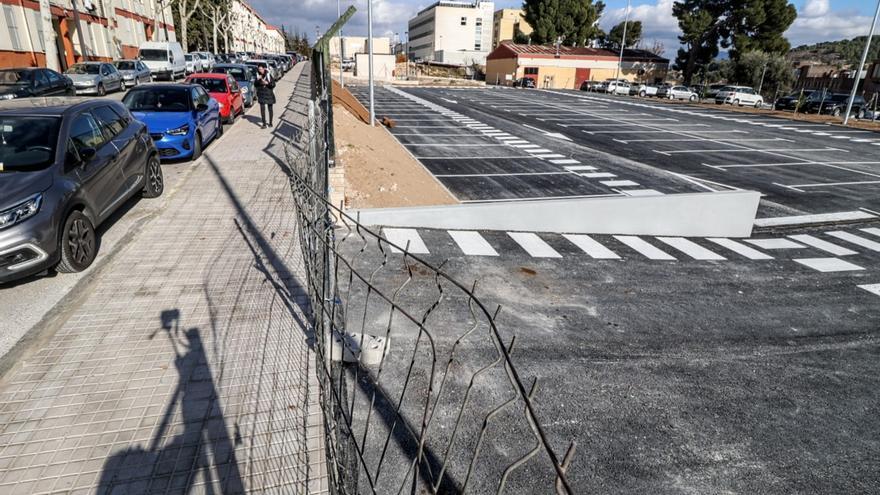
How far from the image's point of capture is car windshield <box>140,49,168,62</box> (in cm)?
3462

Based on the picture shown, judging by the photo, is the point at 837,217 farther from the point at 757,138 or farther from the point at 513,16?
the point at 513,16

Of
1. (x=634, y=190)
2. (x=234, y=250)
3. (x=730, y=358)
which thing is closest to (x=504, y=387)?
(x=730, y=358)

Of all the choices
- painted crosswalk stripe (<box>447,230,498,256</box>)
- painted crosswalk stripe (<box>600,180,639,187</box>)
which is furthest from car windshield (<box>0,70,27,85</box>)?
painted crosswalk stripe (<box>600,180,639,187</box>)

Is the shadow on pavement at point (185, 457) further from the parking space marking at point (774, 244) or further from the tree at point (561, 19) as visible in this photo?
the tree at point (561, 19)

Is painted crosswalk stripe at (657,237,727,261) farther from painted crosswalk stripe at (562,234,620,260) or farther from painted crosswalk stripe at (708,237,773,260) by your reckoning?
painted crosswalk stripe at (562,234,620,260)

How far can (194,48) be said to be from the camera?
6906cm

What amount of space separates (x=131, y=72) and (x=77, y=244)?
92.8ft

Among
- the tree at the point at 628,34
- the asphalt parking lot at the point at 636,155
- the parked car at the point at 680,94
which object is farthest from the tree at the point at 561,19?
the asphalt parking lot at the point at 636,155

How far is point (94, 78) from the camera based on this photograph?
75.5 feet

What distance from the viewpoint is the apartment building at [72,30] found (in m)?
26.0

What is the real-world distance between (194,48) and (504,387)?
79583 mm

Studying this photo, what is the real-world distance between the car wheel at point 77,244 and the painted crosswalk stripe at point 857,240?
14.5 m

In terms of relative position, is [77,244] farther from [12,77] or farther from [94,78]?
[94,78]

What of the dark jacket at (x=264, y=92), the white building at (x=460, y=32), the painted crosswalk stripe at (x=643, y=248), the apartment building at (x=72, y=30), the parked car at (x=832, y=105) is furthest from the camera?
the white building at (x=460, y=32)
